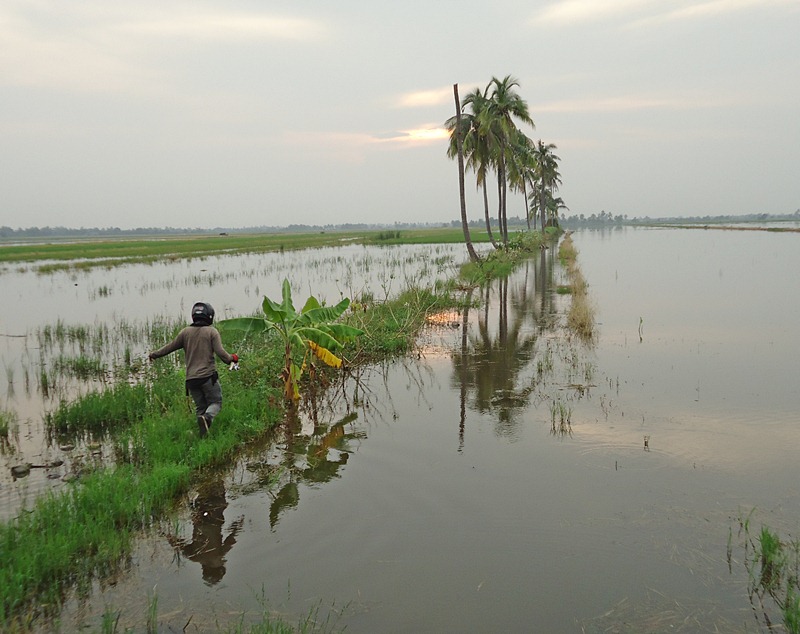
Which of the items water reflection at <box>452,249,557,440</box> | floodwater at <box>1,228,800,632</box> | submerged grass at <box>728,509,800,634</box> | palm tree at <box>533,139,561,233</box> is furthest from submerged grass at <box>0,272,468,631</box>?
palm tree at <box>533,139,561,233</box>

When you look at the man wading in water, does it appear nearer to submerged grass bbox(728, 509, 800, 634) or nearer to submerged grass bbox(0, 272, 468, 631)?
submerged grass bbox(0, 272, 468, 631)

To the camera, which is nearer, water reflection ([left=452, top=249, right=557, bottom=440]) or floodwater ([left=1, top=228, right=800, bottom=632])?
floodwater ([left=1, top=228, right=800, bottom=632])

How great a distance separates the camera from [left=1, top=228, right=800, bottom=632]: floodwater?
3.33 metres

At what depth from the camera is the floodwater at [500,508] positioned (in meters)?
3.33

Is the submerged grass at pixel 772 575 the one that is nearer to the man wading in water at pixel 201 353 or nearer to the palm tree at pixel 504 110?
the man wading in water at pixel 201 353

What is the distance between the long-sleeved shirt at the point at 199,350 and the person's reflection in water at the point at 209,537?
123 centimetres

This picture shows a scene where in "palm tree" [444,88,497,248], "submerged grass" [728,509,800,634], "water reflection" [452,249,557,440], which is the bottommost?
"submerged grass" [728,509,800,634]

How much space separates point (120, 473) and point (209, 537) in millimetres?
1334

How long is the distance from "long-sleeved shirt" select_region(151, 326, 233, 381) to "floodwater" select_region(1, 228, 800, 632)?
43.1 inches

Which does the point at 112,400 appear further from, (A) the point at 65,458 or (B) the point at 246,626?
(B) the point at 246,626

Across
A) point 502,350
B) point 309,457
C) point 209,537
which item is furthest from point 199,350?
point 502,350

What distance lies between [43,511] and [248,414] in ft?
8.57

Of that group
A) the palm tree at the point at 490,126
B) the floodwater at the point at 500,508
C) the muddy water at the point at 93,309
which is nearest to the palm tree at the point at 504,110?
the palm tree at the point at 490,126

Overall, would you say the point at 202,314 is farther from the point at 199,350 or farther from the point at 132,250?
the point at 132,250
